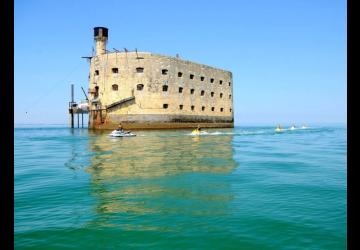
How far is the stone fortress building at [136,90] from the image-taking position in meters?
41.7


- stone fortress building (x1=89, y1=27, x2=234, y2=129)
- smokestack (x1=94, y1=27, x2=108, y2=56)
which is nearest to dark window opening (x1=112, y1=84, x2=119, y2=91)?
stone fortress building (x1=89, y1=27, x2=234, y2=129)

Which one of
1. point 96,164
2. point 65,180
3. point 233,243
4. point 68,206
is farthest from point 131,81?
point 233,243

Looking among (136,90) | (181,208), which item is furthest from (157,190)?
(136,90)

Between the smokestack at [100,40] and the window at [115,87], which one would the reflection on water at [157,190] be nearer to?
the window at [115,87]

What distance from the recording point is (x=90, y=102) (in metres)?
43.5

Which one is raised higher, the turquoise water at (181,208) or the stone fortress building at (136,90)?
the stone fortress building at (136,90)

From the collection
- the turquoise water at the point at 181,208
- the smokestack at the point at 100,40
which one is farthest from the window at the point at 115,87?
the turquoise water at the point at 181,208

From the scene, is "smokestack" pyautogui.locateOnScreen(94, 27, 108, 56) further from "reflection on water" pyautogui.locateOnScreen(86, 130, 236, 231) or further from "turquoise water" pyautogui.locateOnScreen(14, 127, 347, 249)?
"turquoise water" pyautogui.locateOnScreen(14, 127, 347, 249)

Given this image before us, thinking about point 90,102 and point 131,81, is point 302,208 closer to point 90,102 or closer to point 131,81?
point 131,81

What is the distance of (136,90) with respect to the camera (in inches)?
1650

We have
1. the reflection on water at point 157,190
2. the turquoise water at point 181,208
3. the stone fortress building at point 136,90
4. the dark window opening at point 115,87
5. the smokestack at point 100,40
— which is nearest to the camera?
the turquoise water at point 181,208

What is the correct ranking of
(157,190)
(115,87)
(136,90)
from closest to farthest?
1. (157,190)
2. (136,90)
3. (115,87)

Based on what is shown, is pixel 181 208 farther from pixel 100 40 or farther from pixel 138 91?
pixel 100 40
